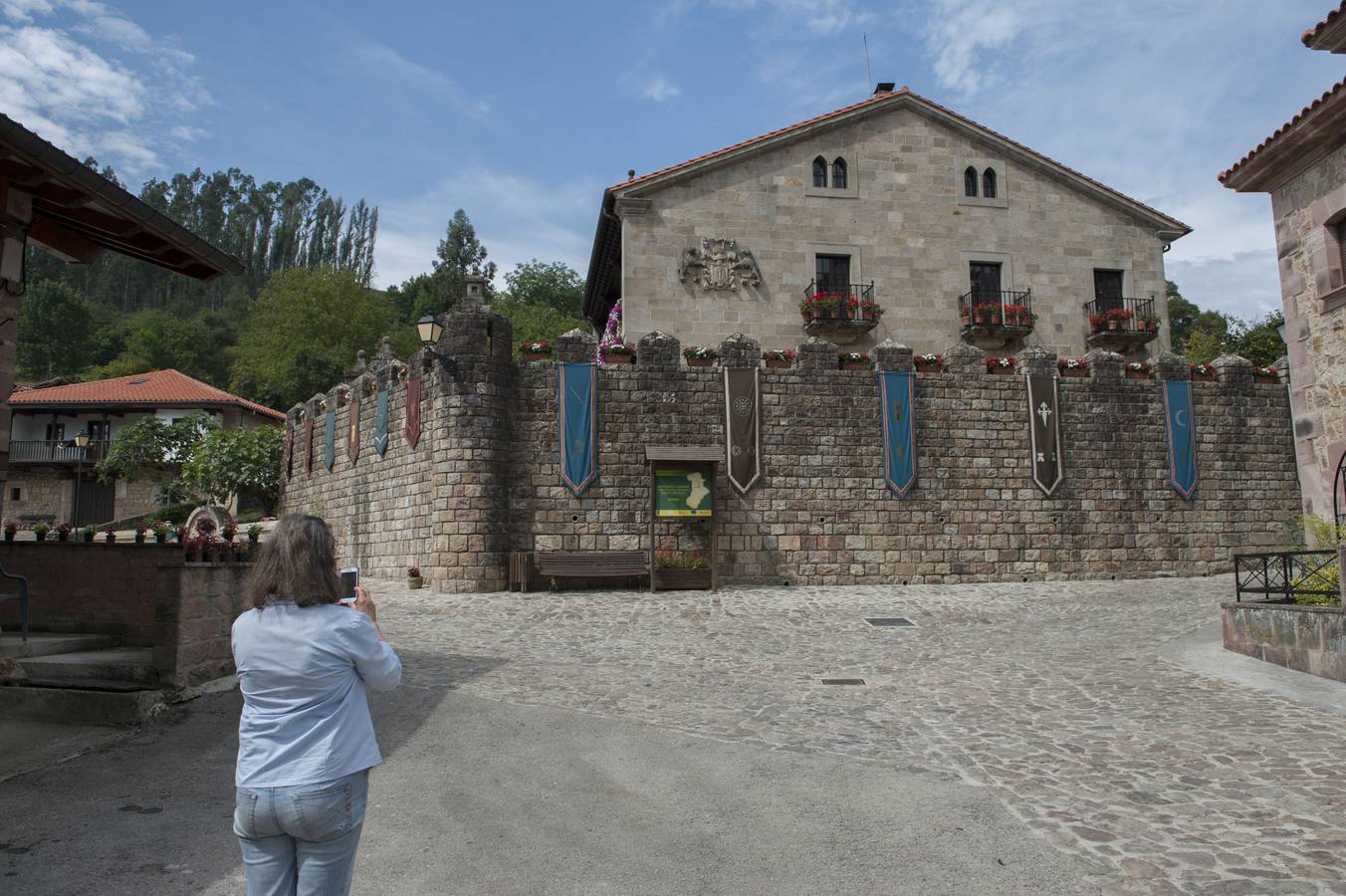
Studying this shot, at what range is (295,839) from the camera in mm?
2449

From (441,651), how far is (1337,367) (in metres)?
12.3

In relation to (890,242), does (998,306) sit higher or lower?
lower

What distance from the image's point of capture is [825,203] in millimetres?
21422

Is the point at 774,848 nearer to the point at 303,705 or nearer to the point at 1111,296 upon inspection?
the point at 303,705

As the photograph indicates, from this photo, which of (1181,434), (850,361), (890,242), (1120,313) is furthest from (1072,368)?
(890,242)

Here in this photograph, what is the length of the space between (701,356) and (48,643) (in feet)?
36.7

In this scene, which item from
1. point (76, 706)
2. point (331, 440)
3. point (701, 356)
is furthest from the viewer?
point (331, 440)

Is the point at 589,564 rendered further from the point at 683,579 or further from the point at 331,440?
the point at 331,440

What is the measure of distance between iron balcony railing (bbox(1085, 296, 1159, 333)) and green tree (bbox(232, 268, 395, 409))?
38251 mm

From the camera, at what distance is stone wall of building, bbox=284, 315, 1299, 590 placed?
49.6 feet

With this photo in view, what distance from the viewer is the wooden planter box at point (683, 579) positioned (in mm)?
14461

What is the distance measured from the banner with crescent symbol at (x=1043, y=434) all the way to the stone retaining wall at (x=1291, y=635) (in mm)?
7355

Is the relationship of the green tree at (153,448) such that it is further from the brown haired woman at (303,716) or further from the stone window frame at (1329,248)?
the brown haired woman at (303,716)

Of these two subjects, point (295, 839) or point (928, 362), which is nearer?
point (295, 839)
